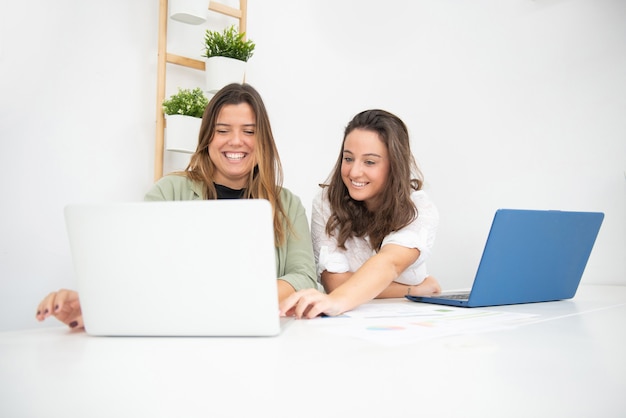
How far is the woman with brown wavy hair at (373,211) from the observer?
1669mm

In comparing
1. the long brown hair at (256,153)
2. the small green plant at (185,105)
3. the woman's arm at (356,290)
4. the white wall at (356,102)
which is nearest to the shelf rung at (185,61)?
the white wall at (356,102)

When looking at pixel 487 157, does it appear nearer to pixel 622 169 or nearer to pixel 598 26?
pixel 622 169

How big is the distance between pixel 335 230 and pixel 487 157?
5.58 ft

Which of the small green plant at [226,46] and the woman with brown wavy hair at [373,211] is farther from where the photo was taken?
the small green plant at [226,46]

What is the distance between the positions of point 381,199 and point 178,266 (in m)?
1.07

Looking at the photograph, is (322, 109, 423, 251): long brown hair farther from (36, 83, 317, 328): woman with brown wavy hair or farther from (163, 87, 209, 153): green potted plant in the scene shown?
(163, 87, 209, 153): green potted plant

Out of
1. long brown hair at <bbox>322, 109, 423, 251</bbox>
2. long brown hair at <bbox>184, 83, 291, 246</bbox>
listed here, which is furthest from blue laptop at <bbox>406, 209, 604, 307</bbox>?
long brown hair at <bbox>184, 83, 291, 246</bbox>

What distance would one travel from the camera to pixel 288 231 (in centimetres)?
164

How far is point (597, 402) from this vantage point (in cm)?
58

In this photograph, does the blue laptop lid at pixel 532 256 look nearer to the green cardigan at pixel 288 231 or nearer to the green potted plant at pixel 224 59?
the green cardigan at pixel 288 231

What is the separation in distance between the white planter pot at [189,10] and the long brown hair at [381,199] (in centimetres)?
73

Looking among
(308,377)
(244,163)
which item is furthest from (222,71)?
(308,377)

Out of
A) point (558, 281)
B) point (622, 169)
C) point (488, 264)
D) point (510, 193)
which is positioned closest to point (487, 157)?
point (510, 193)

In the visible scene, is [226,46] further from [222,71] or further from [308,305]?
[308,305]
